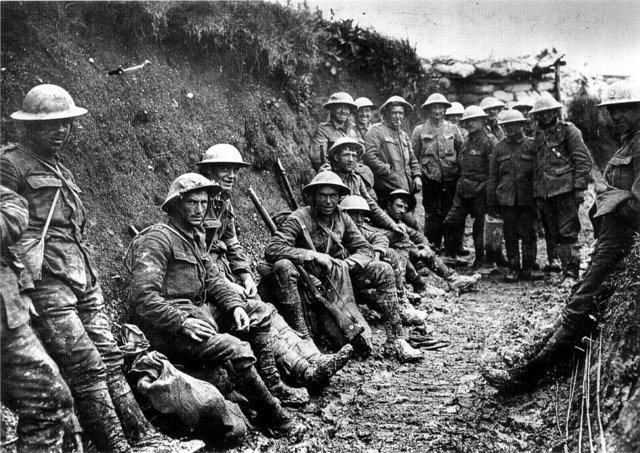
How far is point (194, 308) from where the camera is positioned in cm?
482

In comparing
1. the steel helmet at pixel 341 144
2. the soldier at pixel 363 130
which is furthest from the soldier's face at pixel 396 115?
the steel helmet at pixel 341 144

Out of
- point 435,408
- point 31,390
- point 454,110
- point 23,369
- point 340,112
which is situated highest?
point 454,110

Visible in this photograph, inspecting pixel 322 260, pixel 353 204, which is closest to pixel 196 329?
pixel 322 260

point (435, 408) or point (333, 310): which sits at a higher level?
point (333, 310)

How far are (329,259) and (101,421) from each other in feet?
10.5

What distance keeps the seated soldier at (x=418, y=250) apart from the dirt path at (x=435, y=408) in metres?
1.87

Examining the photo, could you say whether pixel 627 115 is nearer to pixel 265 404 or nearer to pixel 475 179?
pixel 265 404

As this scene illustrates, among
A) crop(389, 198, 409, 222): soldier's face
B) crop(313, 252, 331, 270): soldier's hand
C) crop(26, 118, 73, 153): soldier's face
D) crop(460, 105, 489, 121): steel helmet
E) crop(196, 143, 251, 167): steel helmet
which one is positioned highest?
crop(460, 105, 489, 121): steel helmet

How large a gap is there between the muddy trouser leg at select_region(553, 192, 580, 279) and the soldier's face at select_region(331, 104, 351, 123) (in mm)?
3476

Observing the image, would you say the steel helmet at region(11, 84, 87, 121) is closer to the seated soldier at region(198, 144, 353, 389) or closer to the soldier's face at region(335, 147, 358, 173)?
the seated soldier at region(198, 144, 353, 389)

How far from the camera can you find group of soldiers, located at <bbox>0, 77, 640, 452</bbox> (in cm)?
360

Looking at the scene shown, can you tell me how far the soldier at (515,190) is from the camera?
9758mm

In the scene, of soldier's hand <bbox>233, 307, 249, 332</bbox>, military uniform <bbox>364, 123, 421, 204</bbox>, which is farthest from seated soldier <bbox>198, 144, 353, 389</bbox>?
military uniform <bbox>364, 123, 421, 204</bbox>

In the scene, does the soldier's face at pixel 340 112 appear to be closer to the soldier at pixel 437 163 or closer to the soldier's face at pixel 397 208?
the soldier's face at pixel 397 208
